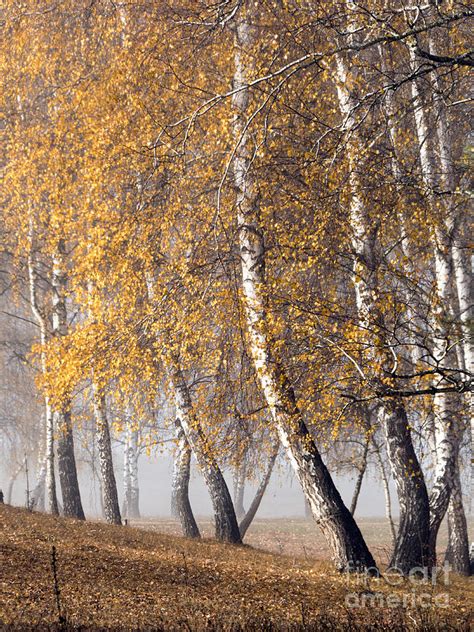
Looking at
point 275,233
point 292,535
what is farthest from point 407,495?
point 292,535

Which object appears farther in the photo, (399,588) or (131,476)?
(131,476)

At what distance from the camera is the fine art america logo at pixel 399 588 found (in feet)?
25.2

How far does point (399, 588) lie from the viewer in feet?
28.3

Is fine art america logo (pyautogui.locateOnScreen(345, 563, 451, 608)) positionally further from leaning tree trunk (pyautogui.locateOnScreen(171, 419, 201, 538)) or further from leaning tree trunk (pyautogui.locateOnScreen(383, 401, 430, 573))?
leaning tree trunk (pyautogui.locateOnScreen(171, 419, 201, 538))

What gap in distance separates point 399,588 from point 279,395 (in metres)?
2.78

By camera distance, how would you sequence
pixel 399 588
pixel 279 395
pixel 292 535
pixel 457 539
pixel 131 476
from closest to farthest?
pixel 399 588 < pixel 279 395 < pixel 457 539 < pixel 292 535 < pixel 131 476

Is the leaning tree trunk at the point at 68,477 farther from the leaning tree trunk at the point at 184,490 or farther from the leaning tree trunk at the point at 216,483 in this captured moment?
the leaning tree trunk at the point at 216,483

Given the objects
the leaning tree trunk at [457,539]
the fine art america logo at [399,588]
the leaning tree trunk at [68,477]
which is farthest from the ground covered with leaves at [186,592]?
the leaning tree trunk at [68,477]

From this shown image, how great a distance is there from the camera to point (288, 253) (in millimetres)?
9164

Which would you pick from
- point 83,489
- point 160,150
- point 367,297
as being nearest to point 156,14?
point 160,150

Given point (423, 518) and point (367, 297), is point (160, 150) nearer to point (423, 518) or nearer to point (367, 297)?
point (367, 297)

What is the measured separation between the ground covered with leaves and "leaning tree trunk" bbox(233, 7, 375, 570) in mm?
512

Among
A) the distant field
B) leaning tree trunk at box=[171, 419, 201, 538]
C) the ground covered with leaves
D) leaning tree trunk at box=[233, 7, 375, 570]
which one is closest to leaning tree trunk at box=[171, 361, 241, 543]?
leaning tree trunk at box=[171, 419, 201, 538]

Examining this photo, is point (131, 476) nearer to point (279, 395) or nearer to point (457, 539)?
point (457, 539)
